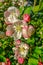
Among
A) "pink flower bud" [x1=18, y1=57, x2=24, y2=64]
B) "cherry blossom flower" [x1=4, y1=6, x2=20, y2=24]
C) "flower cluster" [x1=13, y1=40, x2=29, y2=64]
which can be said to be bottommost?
"pink flower bud" [x1=18, y1=57, x2=24, y2=64]

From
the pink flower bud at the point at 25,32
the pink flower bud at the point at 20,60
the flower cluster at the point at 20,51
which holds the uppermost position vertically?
the pink flower bud at the point at 25,32

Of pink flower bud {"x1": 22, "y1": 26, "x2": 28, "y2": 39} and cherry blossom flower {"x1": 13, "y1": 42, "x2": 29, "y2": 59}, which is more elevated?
pink flower bud {"x1": 22, "y1": 26, "x2": 28, "y2": 39}

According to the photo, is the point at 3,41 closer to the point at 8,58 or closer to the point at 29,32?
the point at 8,58

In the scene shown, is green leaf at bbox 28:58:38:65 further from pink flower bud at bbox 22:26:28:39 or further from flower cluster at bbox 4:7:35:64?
pink flower bud at bbox 22:26:28:39

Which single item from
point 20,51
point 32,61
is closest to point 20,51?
point 20,51

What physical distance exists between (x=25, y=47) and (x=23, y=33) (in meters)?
0.14

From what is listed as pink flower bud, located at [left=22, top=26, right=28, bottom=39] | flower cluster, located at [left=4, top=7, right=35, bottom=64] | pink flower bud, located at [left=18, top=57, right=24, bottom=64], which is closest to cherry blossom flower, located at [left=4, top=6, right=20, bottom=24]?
flower cluster, located at [left=4, top=7, right=35, bottom=64]

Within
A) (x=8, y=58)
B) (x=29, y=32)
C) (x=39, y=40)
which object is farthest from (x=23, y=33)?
(x=8, y=58)

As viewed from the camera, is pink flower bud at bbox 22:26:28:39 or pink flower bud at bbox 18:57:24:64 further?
pink flower bud at bbox 18:57:24:64

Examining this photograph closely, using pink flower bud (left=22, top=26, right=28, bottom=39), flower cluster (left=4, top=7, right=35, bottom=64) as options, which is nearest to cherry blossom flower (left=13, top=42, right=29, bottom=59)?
flower cluster (left=4, top=7, right=35, bottom=64)

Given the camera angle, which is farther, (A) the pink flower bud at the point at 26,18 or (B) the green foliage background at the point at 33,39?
(B) the green foliage background at the point at 33,39

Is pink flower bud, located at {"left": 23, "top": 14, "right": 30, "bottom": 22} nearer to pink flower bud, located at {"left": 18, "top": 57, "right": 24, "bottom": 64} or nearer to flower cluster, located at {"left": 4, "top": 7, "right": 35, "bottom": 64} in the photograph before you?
flower cluster, located at {"left": 4, "top": 7, "right": 35, "bottom": 64}

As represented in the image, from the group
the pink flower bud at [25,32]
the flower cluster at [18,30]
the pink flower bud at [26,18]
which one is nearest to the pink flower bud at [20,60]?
the flower cluster at [18,30]

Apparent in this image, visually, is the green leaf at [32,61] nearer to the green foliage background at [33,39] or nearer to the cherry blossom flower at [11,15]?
the green foliage background at [33,39]
